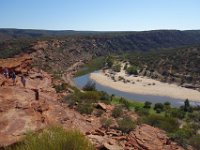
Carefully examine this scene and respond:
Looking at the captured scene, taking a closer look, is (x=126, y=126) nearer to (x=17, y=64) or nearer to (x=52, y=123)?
(x=52, y=123)

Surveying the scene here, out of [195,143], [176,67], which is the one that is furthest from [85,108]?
[176,67]

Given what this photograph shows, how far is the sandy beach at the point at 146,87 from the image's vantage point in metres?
58.2

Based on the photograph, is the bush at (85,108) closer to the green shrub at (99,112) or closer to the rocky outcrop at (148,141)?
the green shrub at (99,112)

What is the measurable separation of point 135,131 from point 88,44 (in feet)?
346

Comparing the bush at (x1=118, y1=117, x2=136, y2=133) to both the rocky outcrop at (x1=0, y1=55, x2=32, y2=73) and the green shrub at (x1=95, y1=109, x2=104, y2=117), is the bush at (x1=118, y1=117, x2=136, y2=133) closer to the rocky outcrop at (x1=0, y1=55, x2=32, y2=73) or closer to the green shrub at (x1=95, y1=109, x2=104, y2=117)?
the green shrub at (x1=95, y1=109, x2=104, y2=117)

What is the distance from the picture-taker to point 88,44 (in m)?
123

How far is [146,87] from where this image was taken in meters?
63.6


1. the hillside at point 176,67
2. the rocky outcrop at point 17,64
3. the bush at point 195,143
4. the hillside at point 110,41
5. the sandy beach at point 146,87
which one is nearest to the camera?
the bush at point 195,143

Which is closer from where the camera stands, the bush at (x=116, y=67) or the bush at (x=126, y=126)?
the bush at (x=126, y=126)

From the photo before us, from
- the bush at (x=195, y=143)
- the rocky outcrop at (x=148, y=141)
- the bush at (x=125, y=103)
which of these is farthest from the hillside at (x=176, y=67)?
the rocky outcrop at (x=148, y=141)

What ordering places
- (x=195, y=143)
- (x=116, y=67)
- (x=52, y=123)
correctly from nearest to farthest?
(x=52, y=123) → (x=195, y=143) → (x=116, y=67)

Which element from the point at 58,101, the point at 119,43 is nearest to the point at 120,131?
the point at 58,101

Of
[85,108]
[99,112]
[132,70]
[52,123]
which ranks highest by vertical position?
[52,123]

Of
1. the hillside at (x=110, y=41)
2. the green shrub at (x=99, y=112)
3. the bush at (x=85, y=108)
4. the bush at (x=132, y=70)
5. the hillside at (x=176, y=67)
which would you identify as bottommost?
the hillside at (x=110, y=41)
